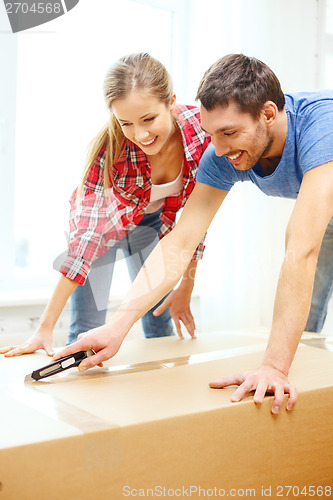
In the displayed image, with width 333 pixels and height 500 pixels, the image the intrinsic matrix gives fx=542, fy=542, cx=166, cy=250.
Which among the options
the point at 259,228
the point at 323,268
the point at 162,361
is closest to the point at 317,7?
the point at 259,228

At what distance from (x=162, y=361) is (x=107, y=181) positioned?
1.49 ft

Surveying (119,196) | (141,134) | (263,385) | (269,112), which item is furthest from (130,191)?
(263,385)

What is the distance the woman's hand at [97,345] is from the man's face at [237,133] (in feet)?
1.25

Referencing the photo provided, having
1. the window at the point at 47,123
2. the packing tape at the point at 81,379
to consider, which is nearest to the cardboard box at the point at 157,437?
the packing tape at the point at 81,379

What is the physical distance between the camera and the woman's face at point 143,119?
3.63ft

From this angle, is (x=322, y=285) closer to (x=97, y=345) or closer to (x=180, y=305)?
(x=180, y=305)

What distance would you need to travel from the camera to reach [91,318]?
1308mm

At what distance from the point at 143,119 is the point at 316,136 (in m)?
0.38

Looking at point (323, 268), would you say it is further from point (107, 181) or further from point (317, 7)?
point (317, 7)

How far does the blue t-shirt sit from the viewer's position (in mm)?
901

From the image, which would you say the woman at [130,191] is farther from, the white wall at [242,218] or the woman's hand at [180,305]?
the white wall at [242,218]

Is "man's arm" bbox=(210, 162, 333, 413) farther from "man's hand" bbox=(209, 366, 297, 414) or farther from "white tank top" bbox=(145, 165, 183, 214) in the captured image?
"white tank top" bbox=(145, 165, 183, 214)

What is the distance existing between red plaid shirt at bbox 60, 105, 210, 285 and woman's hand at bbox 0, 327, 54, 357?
15 centimetres

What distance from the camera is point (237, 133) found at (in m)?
0.97
